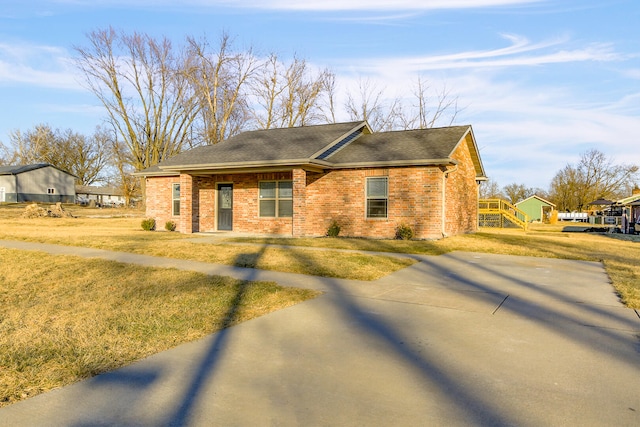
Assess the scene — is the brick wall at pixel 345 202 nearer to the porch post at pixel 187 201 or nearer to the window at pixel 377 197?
the porch post at pixel 187 201

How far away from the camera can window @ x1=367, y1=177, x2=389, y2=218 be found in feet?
52.6

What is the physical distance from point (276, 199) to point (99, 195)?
75.1 metres

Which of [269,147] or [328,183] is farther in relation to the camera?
[269,147]

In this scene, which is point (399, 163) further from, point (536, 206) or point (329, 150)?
point (536, 206)

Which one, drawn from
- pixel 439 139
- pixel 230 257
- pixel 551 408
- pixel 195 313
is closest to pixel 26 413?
pixel 195 313

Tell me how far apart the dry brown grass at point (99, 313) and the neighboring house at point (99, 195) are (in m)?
69.1

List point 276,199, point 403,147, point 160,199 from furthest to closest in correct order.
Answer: point 160,199, point 276,199, point 403,147

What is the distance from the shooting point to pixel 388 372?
12.4ft

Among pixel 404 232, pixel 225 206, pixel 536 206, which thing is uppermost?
pixel 536 206

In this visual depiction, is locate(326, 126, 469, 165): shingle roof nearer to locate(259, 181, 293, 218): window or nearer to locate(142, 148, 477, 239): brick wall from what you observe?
locate(142, 148, 477, 239): brick wall

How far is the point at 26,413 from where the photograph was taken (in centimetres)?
295

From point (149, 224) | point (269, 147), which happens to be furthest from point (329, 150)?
point (149, 224)

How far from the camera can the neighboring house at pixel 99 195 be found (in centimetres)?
7331

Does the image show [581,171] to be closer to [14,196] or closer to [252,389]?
[252,389]
